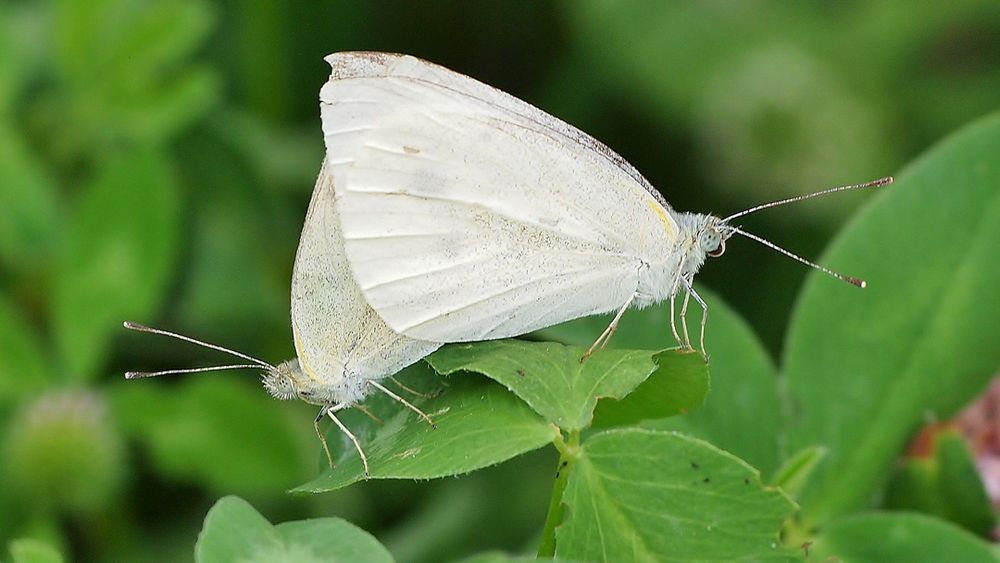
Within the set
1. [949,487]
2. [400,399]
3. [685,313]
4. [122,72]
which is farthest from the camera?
[122,72]

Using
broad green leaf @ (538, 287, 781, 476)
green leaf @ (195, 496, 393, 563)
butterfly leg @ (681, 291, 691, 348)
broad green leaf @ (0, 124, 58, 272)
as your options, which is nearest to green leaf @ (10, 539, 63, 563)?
green leaf @ (195, 496, 393, 563)

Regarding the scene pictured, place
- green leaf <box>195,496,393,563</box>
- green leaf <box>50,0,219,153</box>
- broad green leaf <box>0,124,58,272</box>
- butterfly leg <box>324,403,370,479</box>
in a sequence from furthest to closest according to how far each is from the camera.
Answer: green leaf <box>50,0,219,153</box>
broad green leaf <box>0,124,58,272</box>
butterfly leg <box>324,403,370,479</box>
green leaf <box>195,496,393,563</box>

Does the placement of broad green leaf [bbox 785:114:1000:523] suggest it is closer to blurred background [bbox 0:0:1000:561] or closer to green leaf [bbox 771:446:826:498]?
green leaf [bbox 771:446:826:498]

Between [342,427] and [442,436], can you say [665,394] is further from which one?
[342,427]

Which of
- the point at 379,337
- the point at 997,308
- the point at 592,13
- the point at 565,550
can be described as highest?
the point at 592,13

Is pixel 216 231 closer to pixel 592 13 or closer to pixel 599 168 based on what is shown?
pixel 592 13

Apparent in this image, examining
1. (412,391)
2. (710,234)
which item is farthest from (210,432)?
(710,234)

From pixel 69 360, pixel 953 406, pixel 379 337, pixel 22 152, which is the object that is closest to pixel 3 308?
pixel 69 360
